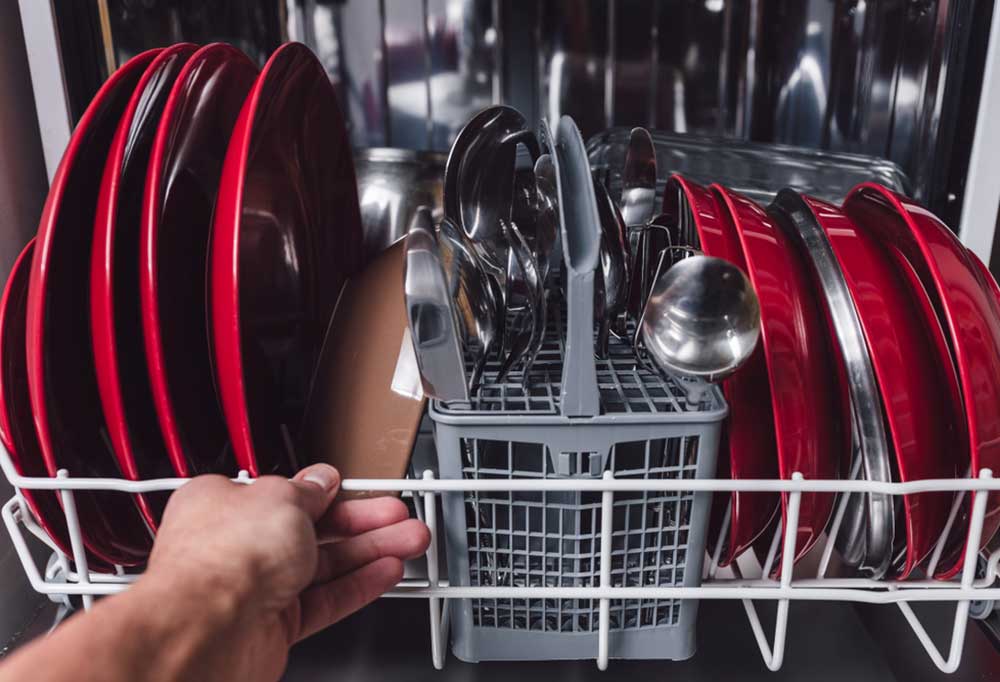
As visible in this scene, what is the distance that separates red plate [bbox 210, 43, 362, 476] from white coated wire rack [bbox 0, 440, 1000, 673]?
7cm

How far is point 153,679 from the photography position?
312 mm

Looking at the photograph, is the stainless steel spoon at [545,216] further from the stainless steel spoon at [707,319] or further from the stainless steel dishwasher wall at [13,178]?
the stainless steel dishwasher wall at [13,178]

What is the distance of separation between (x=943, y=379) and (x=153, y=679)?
494mm

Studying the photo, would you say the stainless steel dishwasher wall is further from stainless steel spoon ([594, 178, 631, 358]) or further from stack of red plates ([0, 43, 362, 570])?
stainless steel spoon ([594, 178, 631, 358])

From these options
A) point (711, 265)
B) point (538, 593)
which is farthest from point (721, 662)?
point (711, 265)

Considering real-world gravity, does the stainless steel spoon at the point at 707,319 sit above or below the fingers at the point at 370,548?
above

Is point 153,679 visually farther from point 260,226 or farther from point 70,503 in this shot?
point 260,226

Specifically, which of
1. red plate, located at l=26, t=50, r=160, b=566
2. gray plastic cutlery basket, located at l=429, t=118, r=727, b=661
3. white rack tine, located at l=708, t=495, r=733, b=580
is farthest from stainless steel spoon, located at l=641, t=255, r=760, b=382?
red plate, located at l=26, t=50, r=160, b=566

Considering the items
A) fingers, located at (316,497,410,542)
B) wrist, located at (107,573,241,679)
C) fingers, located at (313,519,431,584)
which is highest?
wrist, located at (107,573,241,679)

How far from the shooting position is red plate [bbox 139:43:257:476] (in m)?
0.44

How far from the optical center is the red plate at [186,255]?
442mm

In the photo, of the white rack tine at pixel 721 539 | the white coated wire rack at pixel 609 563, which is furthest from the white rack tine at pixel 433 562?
the white rack tine at pixel 721 539

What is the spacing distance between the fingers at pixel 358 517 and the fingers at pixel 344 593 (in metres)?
0.03

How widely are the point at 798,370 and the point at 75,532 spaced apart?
0.50 meters
